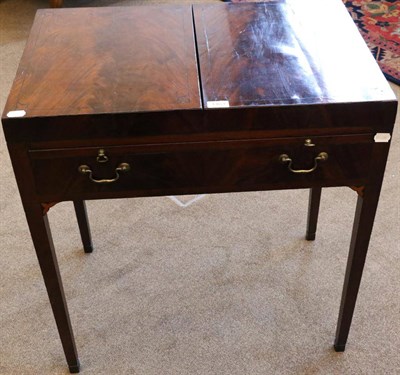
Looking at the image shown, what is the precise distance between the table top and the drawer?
0.08 metres

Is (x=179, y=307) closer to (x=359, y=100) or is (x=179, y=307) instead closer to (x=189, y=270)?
(x=189, y=270)

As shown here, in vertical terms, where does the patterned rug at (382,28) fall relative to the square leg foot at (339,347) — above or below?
above

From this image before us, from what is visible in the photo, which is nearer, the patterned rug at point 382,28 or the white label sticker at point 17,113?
the white label sticker at point 17,113

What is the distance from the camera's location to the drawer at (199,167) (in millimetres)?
1114

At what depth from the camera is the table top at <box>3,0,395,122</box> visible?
1100mm

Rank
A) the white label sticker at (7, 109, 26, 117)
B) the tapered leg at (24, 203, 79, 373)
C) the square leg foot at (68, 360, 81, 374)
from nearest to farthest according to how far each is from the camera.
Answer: the white label sticker at (7, 109, 26, 117), the tapered leg at (24, 203, 79, 373), the square leg foot at (68, 360, 81, 374)

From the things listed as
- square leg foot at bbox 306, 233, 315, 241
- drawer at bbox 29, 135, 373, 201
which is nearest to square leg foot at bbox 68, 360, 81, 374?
drawer at bbox 29, 135, 373, 201

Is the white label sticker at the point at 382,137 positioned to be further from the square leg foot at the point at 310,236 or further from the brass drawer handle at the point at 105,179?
the square leg foot at the point at 310,236

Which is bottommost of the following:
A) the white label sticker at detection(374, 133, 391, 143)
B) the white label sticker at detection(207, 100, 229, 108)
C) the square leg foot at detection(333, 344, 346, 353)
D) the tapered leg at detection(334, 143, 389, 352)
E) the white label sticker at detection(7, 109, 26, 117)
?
the square leg foot at detection(333, 344, 346, 353)

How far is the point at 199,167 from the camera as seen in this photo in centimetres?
115

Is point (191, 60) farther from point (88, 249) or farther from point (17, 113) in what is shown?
point (88, 249)

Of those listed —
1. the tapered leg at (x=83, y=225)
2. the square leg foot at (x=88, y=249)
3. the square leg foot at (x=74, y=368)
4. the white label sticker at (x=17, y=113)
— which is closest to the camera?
the white label sticker at (x=17, y=113)

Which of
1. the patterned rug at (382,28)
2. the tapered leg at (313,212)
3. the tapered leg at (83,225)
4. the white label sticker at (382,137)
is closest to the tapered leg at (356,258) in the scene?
the white label sticker at (382,137)

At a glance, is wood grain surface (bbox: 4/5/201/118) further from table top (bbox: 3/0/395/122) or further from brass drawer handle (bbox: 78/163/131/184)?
brass drawer handle (bbox: 78/163/131/184)
